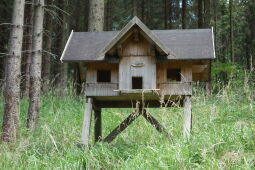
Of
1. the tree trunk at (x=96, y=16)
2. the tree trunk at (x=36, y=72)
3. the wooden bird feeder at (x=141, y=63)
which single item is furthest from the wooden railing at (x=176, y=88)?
the tree trunk at (x=96, y=16)

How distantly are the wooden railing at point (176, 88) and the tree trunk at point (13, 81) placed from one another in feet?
11.9

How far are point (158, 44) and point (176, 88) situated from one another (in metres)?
0.96

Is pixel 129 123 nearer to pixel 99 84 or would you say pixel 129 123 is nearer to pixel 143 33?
pixel 99 84

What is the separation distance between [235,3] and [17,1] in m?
19.5

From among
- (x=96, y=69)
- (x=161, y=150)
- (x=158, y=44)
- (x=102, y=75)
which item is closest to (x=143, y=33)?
(x=158, y=44)

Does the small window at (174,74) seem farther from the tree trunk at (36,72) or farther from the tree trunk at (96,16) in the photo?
the tree trunk at (96,16)

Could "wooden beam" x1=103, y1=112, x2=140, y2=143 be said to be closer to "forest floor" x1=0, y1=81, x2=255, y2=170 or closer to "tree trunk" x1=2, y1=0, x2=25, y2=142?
"forest floor" x1=0, y1=81, x2=255, y2=170

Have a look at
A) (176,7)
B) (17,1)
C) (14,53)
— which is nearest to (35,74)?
(14,53)

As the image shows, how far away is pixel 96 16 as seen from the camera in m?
12.2

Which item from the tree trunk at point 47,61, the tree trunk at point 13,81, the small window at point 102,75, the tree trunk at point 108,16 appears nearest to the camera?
the small window at point 102,75

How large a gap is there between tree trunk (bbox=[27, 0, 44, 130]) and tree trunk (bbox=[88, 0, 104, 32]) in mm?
1961

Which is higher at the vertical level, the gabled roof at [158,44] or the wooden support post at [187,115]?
the gabled roof at [158,44]

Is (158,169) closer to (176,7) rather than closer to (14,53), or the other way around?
(14,53)

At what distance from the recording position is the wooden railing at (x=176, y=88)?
296 inches
